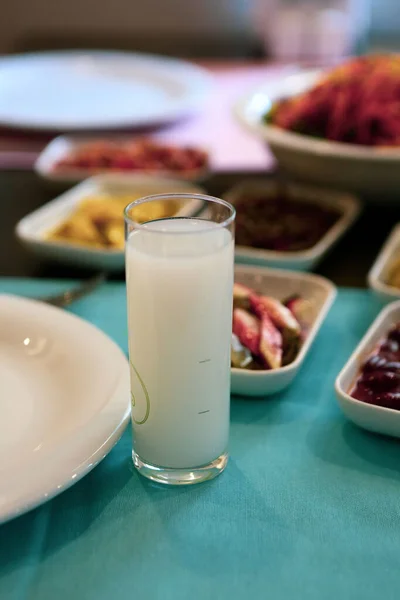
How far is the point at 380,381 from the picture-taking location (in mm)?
709

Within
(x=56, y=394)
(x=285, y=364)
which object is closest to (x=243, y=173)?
(x=285, y=364)

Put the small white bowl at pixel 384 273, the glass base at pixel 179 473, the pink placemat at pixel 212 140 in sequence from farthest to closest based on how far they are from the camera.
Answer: the pink placemat at pixel 212 140 → the small white bowl at pixel 384 273 → the glass base at pixel 179 473

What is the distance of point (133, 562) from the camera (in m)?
0.55

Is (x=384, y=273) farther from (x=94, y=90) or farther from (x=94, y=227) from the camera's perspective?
(x=94, y=90)

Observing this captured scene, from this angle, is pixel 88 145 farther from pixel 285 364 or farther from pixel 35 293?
pixel 285 364

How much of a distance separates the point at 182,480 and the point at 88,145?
3.27 feet

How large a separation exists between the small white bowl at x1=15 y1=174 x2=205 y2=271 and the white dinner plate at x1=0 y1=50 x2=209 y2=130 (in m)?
0.35

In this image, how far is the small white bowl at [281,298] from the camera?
2.40ft

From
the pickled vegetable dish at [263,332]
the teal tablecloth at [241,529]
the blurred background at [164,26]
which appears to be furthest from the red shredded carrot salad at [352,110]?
the blurred background at [164,26]

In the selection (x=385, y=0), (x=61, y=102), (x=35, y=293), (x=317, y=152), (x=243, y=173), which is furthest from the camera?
(x=385, y=0)

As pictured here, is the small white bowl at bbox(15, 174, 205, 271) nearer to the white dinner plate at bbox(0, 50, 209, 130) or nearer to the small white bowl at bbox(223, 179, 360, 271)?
the small white bowl at bbox(223, 179, 360, 271)

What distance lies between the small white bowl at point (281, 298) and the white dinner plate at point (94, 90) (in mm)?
773

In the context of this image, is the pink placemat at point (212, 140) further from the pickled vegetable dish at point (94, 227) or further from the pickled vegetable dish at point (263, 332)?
the pickled vegetable dish at point (263, 332)

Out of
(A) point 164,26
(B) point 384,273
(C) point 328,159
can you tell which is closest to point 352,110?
(C) point 328,159
